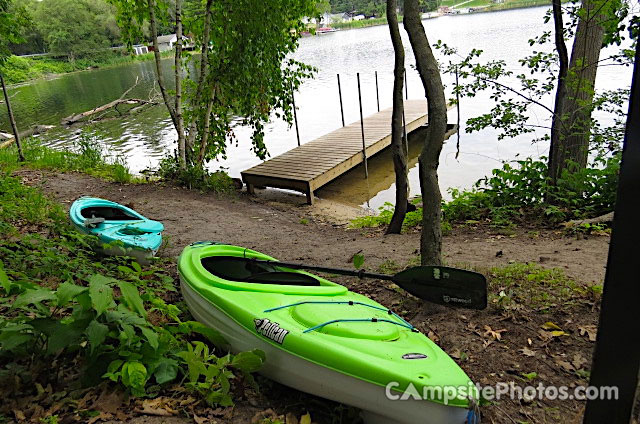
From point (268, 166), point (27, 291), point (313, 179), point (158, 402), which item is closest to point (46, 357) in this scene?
point (27, 291)

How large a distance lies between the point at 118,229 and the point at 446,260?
3.78m

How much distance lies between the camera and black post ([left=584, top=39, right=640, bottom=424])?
1347mm

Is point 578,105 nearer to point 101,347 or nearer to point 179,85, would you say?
point 101,347

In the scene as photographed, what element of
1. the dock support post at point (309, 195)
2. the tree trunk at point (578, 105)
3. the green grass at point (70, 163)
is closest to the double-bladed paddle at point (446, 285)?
the tree trunk at point (578, 105)

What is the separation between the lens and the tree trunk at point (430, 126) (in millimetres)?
3697

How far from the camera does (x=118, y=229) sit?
504 cm

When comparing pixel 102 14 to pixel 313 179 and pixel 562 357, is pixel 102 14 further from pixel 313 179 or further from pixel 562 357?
pixel 562 357

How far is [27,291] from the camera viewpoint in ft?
8.27

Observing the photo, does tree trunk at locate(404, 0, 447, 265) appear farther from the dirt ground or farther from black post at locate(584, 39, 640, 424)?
black post at locate(584, 39, 640, 424)

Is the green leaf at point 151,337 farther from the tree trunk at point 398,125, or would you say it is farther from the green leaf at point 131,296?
the tree trunk at point 398,125

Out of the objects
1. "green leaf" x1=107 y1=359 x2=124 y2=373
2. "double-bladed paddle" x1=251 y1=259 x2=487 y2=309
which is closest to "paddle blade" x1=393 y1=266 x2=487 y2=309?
"double-bladed paddle" x1=251 y1=259 x2=487 y2=309

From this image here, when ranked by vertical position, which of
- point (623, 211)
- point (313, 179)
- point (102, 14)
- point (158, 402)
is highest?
point (102, 14)

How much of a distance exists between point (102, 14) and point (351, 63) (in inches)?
1338

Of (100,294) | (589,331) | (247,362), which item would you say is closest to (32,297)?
(100,294)
